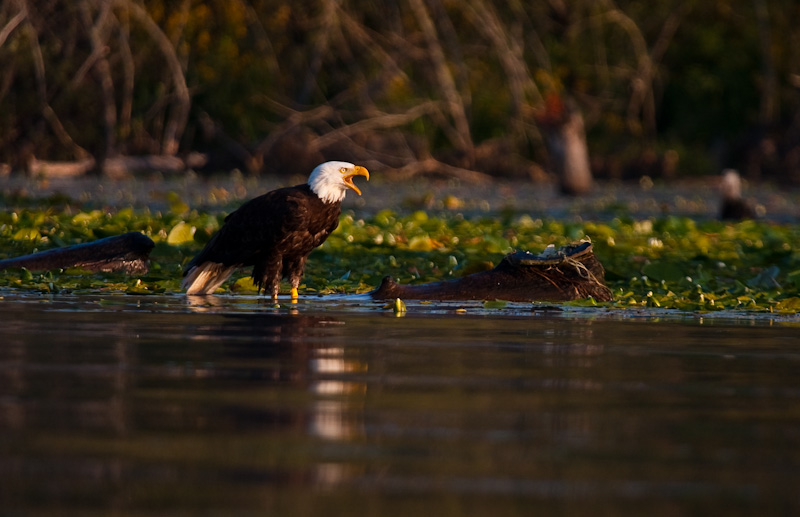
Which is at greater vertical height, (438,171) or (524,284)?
(438,171)

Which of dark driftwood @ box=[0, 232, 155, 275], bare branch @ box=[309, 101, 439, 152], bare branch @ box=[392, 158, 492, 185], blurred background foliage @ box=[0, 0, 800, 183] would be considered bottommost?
dark driftwood @ box=[0, 232, 155, 275]

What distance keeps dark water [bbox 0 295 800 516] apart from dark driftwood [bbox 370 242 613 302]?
84.5 inches

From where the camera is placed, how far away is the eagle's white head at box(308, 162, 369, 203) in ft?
33.8

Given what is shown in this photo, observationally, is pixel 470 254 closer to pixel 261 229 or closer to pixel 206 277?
pixel 261 229

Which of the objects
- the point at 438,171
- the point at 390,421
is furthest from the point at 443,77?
the point at 390,421

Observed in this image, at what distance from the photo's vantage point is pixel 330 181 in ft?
33.9

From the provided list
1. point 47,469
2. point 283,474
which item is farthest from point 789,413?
point 47,469

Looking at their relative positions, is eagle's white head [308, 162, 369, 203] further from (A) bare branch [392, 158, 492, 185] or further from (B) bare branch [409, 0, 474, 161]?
(A) bare branch [392, 158, 492, 185]

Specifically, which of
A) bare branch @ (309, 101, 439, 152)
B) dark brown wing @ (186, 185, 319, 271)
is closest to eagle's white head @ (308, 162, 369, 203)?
dark brown wing @ (186, 185, 319, 271)

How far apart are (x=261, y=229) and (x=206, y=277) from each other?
0.50m

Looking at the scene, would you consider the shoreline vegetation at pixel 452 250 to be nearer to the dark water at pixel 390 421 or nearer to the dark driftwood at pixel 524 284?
the dark driftwood at pixel 524 284

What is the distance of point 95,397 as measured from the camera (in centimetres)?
480

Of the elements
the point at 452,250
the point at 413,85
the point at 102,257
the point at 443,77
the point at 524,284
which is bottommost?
the point at 524,284

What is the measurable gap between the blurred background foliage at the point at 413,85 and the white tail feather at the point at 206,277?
586 inches
